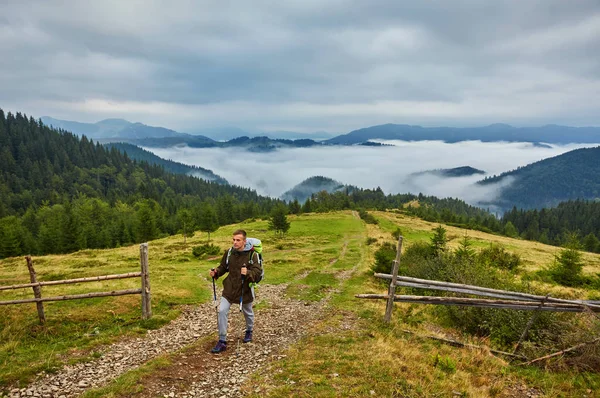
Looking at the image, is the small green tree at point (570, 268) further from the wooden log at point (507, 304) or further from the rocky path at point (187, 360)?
the rocky path at point (187, 360)

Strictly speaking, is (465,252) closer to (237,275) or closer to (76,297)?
(237,275)

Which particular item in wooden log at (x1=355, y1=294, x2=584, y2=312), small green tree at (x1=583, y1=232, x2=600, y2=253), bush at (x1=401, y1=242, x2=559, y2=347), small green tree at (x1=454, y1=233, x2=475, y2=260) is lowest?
small green tree at (x1=583, y1=232, x2=600, y2=253)

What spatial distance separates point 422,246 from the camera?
3138 centimetres

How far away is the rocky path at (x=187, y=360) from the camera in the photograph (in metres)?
7.81

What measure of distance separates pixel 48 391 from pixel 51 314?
23.8 feet

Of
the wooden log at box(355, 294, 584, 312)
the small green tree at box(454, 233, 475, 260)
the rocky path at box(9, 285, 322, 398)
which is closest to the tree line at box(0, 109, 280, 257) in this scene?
the small green tree at box(454, 233, 475, 260)

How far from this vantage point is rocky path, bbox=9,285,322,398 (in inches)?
307

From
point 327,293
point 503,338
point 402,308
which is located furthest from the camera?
point 327,293

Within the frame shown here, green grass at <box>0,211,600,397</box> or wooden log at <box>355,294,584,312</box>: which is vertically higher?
wooden log at <box>355,294,584,312</box>

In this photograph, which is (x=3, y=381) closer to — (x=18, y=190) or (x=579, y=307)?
(x=579, y=307)

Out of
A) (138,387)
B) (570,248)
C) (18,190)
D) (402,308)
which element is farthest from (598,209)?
(18,190)

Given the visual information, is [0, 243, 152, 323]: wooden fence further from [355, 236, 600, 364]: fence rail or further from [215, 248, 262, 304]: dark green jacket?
[355, 236, 600, 364]: fence rail

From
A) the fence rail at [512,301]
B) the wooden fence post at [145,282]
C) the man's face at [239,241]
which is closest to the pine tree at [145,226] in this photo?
the wooden fence post at [145,282]

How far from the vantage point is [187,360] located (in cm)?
946
